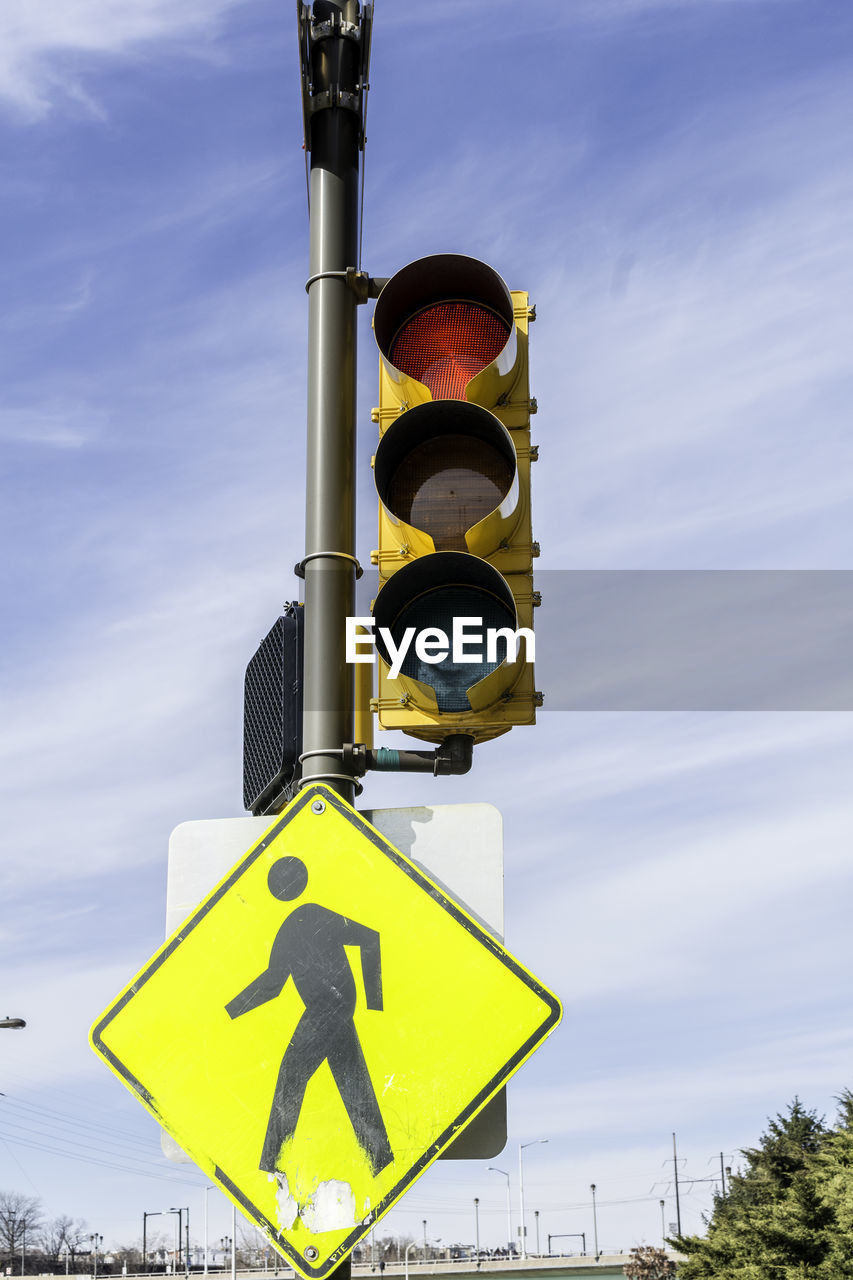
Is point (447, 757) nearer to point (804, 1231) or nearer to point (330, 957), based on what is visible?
point (330, 957)

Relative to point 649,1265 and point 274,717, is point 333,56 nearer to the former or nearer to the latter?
point 274,717

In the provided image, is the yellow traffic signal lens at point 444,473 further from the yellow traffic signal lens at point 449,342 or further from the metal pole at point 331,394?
the yellow traffic signal lens at point 449,342

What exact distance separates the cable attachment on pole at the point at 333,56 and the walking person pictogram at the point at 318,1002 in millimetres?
2781

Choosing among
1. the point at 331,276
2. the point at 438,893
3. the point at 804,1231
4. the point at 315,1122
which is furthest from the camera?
the point at 804,1231

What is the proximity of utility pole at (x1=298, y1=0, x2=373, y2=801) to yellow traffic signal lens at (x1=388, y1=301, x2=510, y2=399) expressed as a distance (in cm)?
21

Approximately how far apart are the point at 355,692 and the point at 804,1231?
107ft

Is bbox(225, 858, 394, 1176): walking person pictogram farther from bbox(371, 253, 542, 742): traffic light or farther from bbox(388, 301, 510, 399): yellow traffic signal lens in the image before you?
bbox(388, 301, 510, 399): yellow traffic signal lens

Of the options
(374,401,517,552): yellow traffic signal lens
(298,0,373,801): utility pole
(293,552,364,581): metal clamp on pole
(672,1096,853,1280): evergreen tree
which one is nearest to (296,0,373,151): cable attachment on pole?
(298,0,373,801): utility pole

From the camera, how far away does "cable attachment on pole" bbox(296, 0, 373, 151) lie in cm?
466

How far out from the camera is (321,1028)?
3438 millimetres

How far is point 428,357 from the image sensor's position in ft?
14.8

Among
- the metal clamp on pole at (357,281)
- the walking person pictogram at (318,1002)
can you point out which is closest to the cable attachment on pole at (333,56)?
the metal clamp on pole at (357,281)

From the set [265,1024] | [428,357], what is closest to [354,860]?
[265,1024]

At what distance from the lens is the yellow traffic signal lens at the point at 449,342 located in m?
4.48
